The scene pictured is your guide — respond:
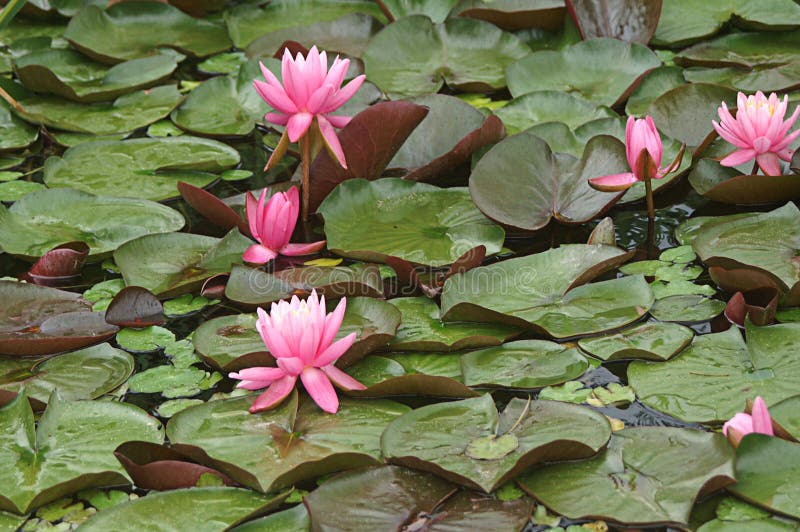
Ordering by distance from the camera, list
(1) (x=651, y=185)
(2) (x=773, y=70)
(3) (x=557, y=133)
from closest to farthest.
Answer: (1) (x=651, y=185) < (3) (x=557, y=133) < (2) (x=773, y=70)

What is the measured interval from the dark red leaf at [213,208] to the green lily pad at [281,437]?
0.76 meters

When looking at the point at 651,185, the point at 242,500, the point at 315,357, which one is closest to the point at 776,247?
the point at 651,185

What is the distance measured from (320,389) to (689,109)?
1672mm

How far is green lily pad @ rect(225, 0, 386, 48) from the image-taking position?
4027 mm

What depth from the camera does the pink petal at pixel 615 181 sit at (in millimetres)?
2480

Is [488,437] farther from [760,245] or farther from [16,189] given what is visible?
[16,189]

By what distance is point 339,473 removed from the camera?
1810 millimetres

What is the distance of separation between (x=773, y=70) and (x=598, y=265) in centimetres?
140

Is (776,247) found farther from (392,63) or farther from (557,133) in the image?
(392,63)

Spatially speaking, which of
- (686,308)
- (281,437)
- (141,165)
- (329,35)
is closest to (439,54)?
(329,35)

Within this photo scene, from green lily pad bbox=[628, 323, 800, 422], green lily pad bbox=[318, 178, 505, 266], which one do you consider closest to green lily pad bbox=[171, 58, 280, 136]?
green lily pad bbox=[318, 178, 505, 266]

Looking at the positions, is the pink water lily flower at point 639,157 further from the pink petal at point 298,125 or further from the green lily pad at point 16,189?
the green lily pad at point 16,189

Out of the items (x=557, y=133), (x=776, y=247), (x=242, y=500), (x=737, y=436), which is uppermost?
(x=557, y=133)

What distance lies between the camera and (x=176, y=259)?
2.54 meters
